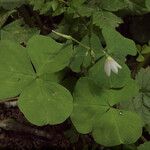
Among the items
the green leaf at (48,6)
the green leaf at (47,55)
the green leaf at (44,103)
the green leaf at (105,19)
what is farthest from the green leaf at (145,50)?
the green leaf at (44,103)

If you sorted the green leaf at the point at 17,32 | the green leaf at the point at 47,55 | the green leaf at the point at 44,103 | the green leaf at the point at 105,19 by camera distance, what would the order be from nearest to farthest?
the green leaf at the point at 44,103 → the green leaf at the point at 47,55 → the green leaf at the point at 105,19 → the green leaf at the point at 17,32

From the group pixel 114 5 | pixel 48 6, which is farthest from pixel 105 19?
pixel 48 6

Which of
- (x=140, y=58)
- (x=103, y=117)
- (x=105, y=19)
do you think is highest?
(x=105, y=19)

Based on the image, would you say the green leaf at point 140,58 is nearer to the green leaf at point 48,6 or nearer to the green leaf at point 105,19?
the green leaf at point 105,19

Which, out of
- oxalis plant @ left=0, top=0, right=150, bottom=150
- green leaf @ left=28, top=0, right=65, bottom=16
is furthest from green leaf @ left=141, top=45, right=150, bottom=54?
green leaf @ left=28, top=0, right=65, bottom=16

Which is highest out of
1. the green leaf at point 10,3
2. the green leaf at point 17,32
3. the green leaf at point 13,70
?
the green leaf at point 13,70

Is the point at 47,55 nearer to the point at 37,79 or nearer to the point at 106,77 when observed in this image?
the point at 37,79

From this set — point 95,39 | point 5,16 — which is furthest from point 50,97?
point 5,16
